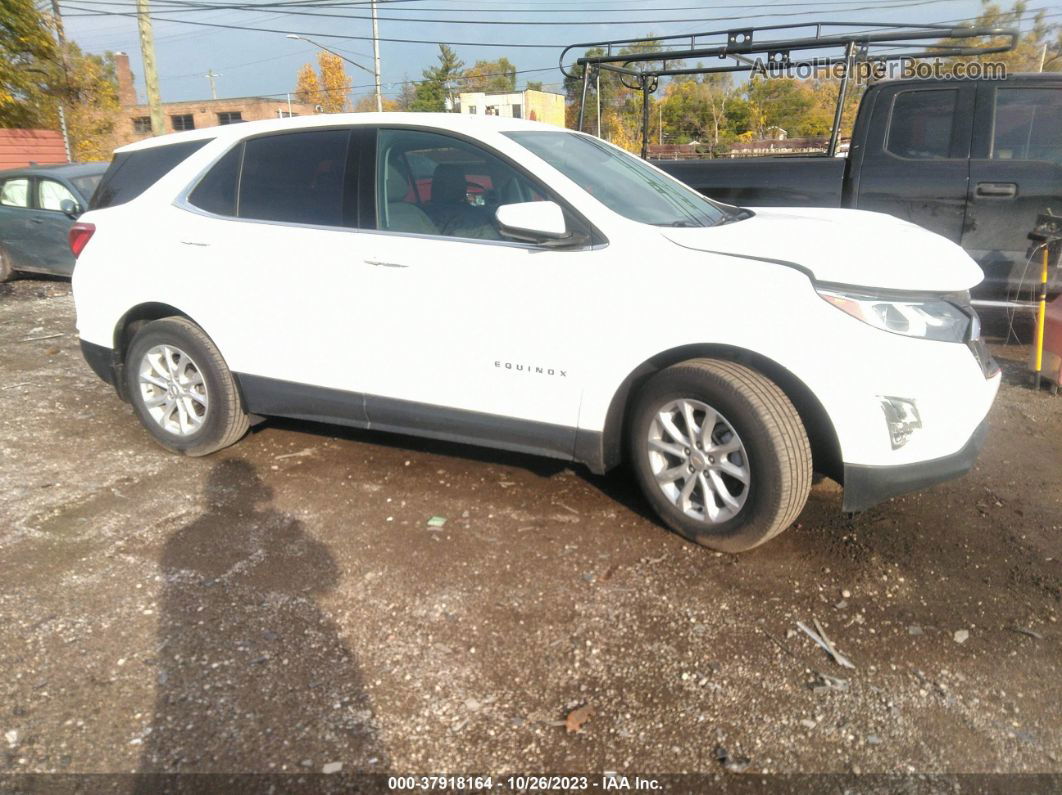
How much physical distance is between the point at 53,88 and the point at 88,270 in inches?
910

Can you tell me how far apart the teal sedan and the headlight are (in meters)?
9.71

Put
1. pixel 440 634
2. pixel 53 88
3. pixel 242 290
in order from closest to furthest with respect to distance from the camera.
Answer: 1. pixel 440 634
2. pixel 242 290
3. pixel 53 88

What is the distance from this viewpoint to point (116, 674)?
294 cm

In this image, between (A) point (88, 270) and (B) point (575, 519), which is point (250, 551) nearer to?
(B) point (575, 519)

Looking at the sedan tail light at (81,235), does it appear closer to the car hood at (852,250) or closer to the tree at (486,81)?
the car hood at (852,250)

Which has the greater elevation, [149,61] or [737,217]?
[149,61]

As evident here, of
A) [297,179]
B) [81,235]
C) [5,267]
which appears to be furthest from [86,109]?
[297,179]

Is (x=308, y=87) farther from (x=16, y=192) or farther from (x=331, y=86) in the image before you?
(x=16, y=192)

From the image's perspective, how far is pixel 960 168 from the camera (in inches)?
250

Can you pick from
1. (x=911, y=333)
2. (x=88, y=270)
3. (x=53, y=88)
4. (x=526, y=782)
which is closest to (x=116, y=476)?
(x=88, y=270)

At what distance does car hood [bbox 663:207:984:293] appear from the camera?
130 inches

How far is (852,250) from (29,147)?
26.0m

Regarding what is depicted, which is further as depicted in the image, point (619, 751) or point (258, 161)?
point (258, 161)

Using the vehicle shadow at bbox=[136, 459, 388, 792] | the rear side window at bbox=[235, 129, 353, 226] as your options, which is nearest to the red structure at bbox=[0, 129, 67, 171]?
the rear side window at bbox=[235, 129, 353, 226]
